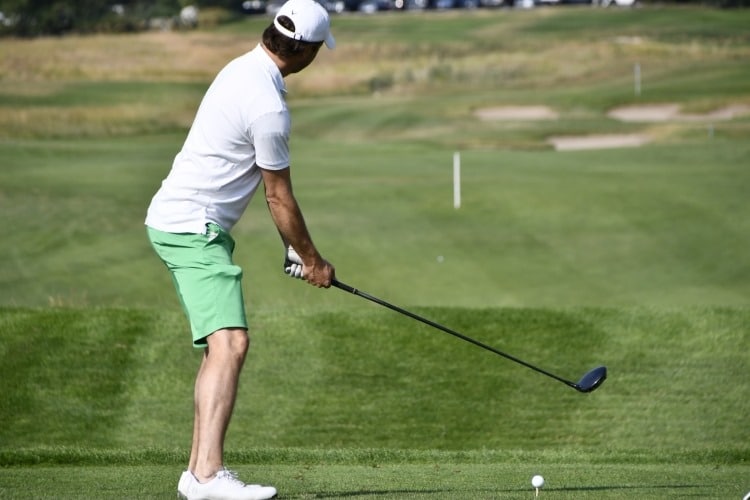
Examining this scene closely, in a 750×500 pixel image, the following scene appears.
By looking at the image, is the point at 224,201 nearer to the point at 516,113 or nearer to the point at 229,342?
the point at 229,342

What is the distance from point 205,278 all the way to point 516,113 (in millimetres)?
31891

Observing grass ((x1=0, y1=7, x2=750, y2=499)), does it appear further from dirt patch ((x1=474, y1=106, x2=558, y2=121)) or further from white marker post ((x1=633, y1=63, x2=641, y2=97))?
white marker post ((x1=633, y1=63, x2=641, y2=97))

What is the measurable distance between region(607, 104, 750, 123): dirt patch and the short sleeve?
29495mm

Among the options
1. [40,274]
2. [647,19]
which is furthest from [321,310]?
[647,19]

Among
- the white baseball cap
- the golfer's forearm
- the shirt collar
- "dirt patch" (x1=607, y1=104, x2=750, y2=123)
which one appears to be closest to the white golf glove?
the golfer's forearm

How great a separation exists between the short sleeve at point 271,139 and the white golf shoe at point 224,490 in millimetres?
1239

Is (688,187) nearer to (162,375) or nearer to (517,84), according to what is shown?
(162,375)

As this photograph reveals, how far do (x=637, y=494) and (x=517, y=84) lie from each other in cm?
3877

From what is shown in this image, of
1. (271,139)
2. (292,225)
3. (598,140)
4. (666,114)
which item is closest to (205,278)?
(292,225)

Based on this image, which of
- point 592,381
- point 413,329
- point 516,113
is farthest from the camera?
point 516,113

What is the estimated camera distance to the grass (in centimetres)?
707

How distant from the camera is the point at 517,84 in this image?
43594 millimetres

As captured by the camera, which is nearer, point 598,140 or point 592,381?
point 592,381

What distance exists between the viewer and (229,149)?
17.4 ft
